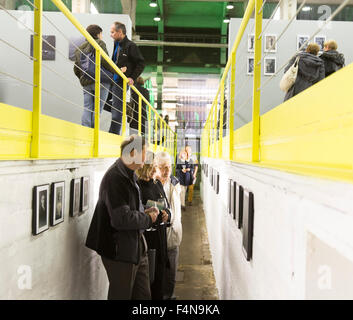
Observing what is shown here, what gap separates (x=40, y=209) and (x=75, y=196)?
0.59 metres

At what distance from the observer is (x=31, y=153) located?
1770 millimetres

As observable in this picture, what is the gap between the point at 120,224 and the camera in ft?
7.23

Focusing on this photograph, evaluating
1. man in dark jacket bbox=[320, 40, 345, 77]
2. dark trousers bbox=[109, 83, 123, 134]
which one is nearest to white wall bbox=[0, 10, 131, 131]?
dark trousers bbox=[109, 83, 123, 134]

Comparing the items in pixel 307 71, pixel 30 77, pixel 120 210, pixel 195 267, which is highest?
pixel 30 77

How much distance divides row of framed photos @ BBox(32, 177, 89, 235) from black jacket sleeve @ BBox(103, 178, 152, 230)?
0.84ft

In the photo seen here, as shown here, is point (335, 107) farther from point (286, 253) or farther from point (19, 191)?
point (19, 191)

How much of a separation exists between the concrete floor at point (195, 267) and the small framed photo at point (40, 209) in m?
2.77

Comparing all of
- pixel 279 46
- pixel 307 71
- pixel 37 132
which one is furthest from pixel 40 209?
pixel 279 46

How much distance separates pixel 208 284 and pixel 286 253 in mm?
3566

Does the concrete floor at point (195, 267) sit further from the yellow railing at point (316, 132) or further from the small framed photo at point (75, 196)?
the yellow railing at point (316, 132)

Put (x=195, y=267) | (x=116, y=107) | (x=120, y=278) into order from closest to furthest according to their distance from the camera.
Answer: (x=120, y=278), (x=116, y=107), (x=195, y=267)

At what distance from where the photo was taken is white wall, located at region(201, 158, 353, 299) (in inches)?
33.2

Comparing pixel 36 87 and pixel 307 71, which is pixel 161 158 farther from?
pixel 36 87
